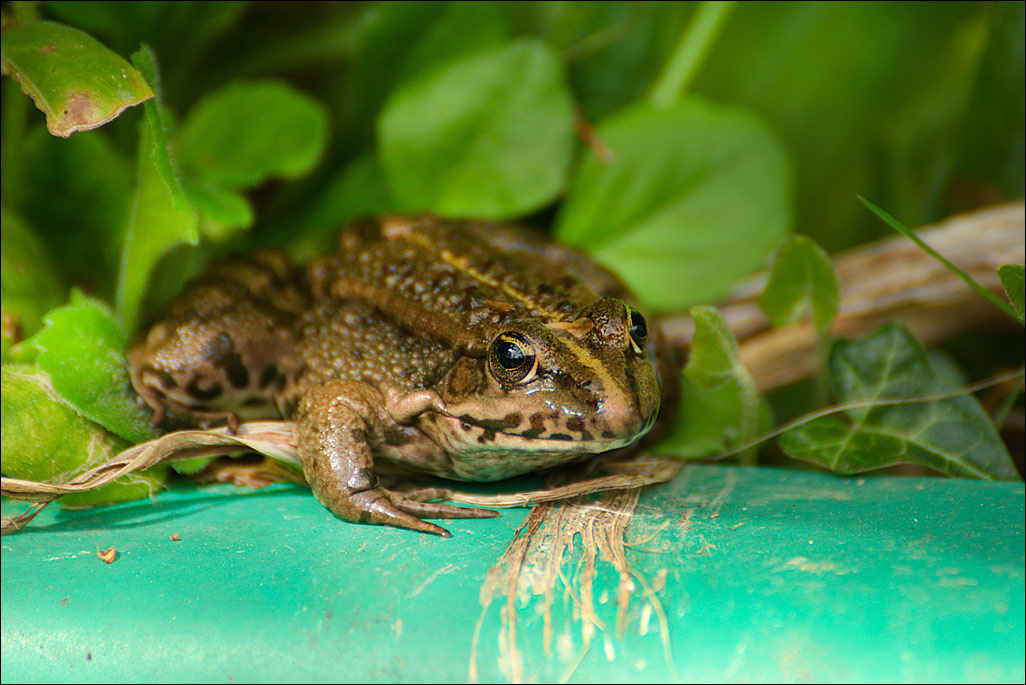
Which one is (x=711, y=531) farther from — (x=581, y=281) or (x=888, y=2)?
(x=888, y=2)

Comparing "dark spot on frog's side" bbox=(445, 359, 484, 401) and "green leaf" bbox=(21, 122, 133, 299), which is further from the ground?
"green leaf" bbox=(21, 122, 133, 299)

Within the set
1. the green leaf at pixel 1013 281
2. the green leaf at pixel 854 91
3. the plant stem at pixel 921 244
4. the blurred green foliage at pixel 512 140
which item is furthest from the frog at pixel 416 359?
the green leaf at pixel 854 91

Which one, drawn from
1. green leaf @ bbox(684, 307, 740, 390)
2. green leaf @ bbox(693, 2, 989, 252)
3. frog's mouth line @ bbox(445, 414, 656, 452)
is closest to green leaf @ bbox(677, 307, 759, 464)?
green leaf @ bbox(684, 307, 740, 390)

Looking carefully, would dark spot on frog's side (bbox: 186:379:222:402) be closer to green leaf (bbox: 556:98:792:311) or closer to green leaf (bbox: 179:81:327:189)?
green leaf (bbox: 179:81:327:189)

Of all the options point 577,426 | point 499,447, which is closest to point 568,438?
point 577,426

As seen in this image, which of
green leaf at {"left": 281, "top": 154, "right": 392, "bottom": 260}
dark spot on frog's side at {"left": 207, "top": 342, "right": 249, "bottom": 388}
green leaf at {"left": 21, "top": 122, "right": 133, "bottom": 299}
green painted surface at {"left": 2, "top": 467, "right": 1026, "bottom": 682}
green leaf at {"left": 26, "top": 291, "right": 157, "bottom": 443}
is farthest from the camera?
green leaf at {"left": 281, "top": 154, "right": 392, "bottom": 260}

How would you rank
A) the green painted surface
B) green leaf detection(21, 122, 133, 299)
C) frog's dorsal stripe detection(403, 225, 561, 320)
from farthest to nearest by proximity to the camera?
1. green leaf detection(21, 122, 133, 299)
2. frog's dorsal stripe detection(403, 225, 561, 320)
3. the green painted surface

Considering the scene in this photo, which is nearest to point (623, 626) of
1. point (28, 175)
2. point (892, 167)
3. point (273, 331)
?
point (273, 331)

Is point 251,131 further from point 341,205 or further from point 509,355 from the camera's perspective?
point 509,355
